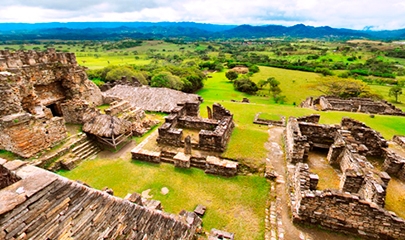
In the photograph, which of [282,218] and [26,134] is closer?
[282,218]

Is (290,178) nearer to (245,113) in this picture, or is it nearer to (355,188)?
(355,188)

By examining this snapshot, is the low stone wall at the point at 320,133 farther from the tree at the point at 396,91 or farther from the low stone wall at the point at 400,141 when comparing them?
the tree at the point at 396,91

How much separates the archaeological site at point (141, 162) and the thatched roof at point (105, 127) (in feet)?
0.21

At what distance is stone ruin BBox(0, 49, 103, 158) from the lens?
31.7ft

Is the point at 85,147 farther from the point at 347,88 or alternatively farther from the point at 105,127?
the point at 347,88

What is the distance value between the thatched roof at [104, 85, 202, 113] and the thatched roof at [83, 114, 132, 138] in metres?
6.93

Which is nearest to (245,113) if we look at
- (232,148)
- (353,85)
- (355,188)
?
(232,148)

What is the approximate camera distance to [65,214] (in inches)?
166

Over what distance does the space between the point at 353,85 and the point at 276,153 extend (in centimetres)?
3424

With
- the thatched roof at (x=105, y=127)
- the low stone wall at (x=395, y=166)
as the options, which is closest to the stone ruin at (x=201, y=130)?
the thatched roof at (x=105, y=127)

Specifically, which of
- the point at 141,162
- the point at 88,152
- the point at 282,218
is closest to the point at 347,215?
the point at 282,218

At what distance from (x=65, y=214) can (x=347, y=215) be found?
814cm

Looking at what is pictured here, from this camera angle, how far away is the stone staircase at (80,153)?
1043 centimetres

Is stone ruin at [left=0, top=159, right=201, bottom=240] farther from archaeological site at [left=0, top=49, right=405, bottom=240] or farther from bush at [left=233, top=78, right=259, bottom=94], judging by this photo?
bush at [left=233, top=78, right=259, bottom=94]
